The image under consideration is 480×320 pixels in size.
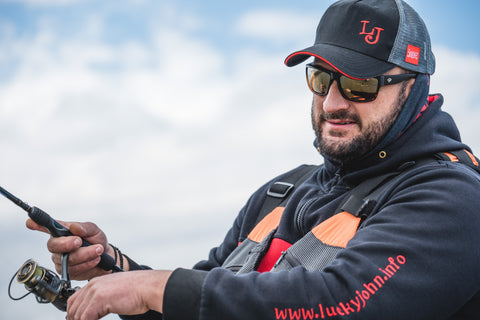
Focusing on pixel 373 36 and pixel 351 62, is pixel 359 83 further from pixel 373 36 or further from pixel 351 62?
pixel 373 36

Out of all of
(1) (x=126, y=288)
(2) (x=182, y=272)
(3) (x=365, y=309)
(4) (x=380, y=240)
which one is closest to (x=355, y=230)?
(4) (x=380, y=240)

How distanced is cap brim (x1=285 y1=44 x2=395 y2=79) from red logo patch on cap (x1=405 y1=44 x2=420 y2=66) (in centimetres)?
12

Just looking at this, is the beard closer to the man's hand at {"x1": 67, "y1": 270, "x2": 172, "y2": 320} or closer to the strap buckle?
the strap buckle

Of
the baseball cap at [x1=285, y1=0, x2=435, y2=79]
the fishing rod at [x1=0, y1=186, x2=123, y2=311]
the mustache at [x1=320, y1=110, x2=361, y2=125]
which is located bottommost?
the fishing rod at [x1=0, y1=186, x2=123, y2=311]

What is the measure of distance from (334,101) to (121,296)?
1864 mm

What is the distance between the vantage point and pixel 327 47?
3.72m

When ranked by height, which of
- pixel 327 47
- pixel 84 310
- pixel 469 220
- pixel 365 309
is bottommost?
pixel 365 309

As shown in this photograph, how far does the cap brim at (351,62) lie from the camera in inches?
139

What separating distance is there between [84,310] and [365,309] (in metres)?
1.24

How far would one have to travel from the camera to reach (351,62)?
3572 millimetres

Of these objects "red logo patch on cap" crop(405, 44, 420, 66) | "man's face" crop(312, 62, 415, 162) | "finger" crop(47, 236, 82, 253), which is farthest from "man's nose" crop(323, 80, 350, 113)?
"finger" crop(47, 236, 82, 253)

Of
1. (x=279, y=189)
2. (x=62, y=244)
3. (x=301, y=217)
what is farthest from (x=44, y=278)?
(x=279, y=189)

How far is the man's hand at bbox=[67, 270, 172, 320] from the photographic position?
258cm

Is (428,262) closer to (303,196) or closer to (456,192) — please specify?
(456,192)
